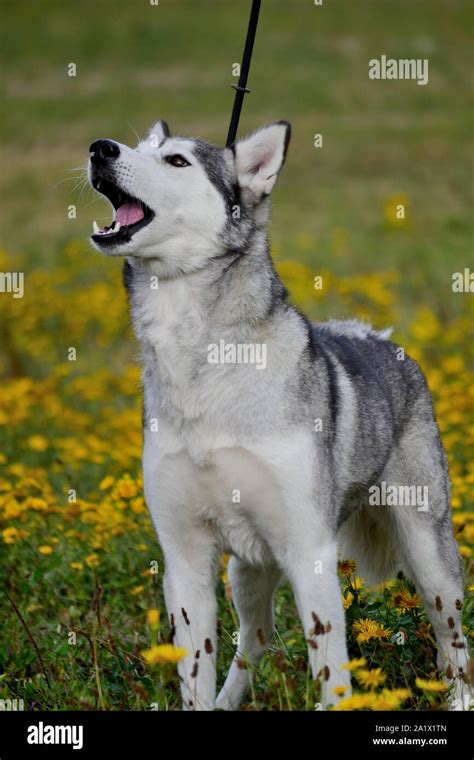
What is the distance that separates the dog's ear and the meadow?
0.42 ft

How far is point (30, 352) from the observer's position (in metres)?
10.4

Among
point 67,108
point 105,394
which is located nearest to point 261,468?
point 105,394

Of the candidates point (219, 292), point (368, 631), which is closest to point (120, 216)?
point (219, 292)

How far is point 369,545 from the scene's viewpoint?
548cm
